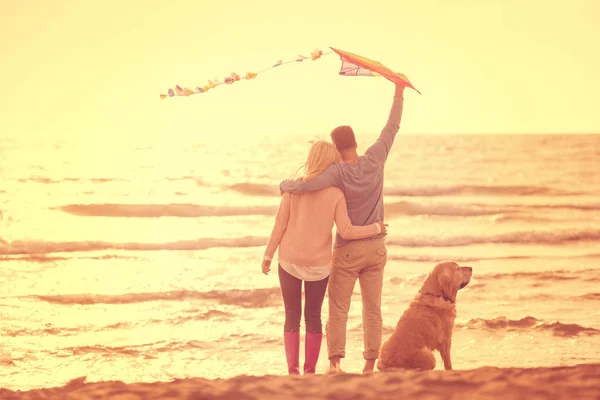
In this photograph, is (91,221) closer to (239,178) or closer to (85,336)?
(239,178)

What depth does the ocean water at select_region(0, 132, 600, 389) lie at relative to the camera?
25.5ft

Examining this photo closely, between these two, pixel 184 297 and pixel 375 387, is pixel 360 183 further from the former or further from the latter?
pixel 184 297

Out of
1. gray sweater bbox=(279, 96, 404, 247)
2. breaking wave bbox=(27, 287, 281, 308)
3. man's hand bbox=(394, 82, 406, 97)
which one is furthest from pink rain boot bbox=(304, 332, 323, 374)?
breaking wave bbox=(27, 287, 281, 308)

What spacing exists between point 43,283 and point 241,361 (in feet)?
17.2

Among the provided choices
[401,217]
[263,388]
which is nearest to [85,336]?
[263,388]

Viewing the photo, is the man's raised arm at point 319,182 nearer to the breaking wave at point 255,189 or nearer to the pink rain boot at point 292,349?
the pink rain boot at point 292,349

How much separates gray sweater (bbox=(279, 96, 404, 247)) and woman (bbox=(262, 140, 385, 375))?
5 centimetres

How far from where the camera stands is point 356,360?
24.1 ft

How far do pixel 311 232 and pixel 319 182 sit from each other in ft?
1.03

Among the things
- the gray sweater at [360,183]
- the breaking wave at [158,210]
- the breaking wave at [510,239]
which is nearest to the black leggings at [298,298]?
the gray sweater at [360,183]

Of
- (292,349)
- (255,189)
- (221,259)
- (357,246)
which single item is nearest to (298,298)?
(292,349)

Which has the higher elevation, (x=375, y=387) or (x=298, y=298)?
(x=298, y=298)

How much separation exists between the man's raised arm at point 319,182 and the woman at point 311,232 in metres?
0.03

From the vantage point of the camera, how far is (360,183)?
518cm
